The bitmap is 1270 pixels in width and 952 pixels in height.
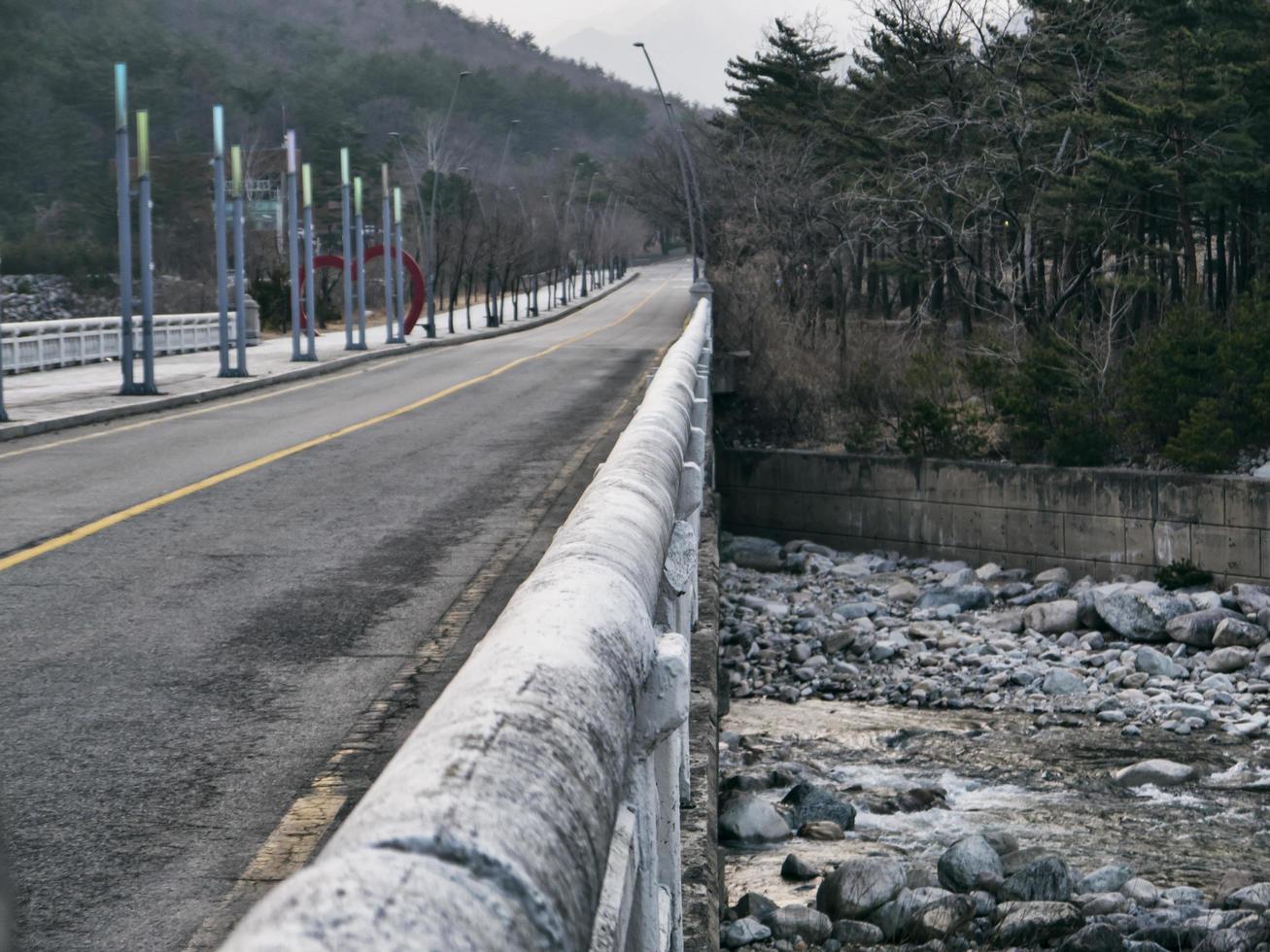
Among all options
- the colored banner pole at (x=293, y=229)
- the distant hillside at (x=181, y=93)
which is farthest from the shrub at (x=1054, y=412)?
the distant hillside at (x=181, y=93)

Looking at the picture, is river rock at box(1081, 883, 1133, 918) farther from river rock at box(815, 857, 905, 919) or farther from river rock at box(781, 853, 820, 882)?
river rock at box(781, 853, 820, 882)

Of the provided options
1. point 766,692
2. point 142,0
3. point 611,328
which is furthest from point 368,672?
point 142,0

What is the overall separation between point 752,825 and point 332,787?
6405 mm

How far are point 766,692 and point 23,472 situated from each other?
7991 mm

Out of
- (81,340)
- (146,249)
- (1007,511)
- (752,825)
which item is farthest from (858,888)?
(81,340)

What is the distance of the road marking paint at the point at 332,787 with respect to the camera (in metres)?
4.17

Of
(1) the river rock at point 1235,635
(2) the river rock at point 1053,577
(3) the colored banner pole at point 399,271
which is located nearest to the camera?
(1) the river rock at point 1235,635

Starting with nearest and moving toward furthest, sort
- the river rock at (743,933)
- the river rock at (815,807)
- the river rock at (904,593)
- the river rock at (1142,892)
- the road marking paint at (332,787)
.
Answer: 1. the road marking paint at (332,787)
2. the river rock at (743,933)
3. the river rock at (1142,892)
4. the river rock at (815,807)
5. the river rock at (904,593)

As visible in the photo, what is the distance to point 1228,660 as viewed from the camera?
18.3 m

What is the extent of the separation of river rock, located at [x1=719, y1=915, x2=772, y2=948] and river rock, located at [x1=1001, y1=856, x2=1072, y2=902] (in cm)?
196

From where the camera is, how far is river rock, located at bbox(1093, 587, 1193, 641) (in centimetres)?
1989

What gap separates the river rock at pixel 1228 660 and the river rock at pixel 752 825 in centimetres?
883

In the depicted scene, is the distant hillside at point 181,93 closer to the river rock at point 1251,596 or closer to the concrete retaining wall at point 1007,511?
the concrete retaining wall at point 1007,511

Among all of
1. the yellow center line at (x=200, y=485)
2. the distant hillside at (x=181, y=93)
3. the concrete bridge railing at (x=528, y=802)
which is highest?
the distant hillside at (x=181, y=93)
